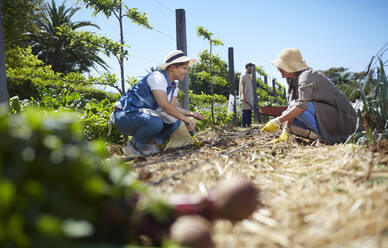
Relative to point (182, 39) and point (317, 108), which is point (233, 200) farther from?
point (182, 39)

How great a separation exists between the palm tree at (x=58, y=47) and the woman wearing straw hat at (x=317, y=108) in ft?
61.1

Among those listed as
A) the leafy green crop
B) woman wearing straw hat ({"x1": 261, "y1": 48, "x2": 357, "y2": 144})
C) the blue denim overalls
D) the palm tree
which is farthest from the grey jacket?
the palm tree

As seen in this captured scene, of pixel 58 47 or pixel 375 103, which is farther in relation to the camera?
pixel 58 47

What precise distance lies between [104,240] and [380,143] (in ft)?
5.94

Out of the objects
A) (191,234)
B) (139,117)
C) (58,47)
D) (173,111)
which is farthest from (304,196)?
(58,47)

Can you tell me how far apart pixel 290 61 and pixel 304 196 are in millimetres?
2393

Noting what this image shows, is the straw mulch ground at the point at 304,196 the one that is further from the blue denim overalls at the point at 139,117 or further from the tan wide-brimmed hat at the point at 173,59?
the tan wide-brimmed hat at the point at 173,59

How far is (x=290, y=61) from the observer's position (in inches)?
131

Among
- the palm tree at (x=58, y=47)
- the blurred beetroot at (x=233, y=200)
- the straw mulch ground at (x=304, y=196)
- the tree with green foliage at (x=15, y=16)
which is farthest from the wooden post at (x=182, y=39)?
the palm tree at (x=58, y=47)

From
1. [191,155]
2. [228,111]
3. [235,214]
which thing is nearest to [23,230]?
[235,214]

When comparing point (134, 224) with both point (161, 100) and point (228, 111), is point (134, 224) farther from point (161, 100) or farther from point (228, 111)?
point (228, 111)

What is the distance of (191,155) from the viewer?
240 centimetres

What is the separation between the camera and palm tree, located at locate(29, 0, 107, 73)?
68.6 ft

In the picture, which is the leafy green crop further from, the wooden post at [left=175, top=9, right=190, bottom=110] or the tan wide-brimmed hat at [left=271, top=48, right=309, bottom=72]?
the wooden post at [left=175, top=9, right=190, bottom=110]
